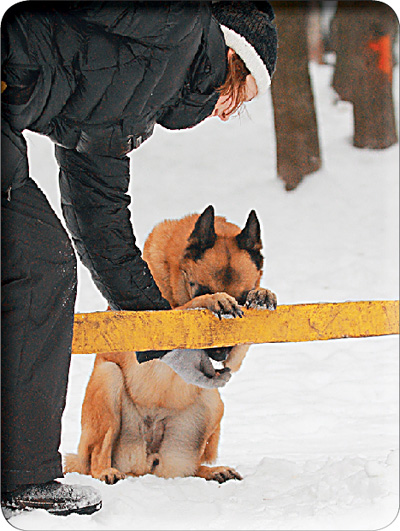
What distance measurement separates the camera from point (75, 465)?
2.74m

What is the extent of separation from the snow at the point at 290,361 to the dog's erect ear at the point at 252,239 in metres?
0.96

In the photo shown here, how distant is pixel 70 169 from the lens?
199 cm

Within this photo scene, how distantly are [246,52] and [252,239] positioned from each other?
1313 millimetres

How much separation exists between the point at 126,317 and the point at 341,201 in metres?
5.22

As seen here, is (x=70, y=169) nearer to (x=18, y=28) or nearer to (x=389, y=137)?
(x=18, y=28)

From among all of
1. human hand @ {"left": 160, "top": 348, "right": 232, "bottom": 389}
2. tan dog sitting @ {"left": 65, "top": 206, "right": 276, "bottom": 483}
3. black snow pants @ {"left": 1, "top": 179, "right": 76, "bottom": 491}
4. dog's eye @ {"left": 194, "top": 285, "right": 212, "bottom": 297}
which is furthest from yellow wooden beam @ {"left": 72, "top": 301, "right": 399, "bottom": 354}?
dog's eye @ {"left": 194, "top": 285, "right": 212, "bottom": 297}

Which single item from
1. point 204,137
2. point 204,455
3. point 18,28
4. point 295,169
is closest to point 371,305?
point 204,455

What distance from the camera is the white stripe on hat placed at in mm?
1846

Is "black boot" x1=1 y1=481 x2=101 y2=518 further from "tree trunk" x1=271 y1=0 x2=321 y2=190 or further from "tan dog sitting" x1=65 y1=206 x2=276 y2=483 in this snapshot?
"tree trunk" x1=271 y1=0 x2=321 y2=190

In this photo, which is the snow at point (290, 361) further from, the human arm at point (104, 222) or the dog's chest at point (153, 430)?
the human arm at point (104, 222)

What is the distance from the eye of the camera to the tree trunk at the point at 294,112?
20.4 ft

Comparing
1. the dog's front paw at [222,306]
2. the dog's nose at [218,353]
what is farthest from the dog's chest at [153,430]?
the dog's front paw at [222,306]

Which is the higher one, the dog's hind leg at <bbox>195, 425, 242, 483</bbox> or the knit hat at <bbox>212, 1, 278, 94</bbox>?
the knit hat at <bbox>212, 1, 278, 94</bbox>

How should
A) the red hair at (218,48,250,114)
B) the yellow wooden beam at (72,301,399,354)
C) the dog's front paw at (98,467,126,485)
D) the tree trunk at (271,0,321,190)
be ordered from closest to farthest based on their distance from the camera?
the red hair at (218,48,250,114) → the yellow wooden beam at (72,301,399,354) → the dog's front paw at (98,467,126,485) → the tree trunk at (271,0,321,190)
